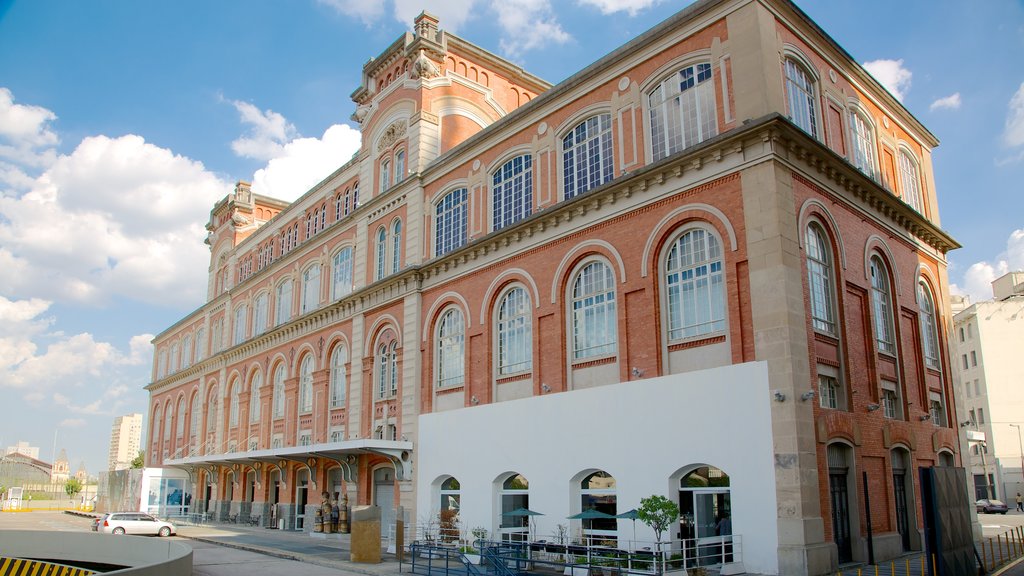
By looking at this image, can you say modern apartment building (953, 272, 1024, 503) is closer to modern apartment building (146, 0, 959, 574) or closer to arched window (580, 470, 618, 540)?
modern apartment building (146, 0, 959, 574)

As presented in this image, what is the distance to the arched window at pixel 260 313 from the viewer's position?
48.3 meters

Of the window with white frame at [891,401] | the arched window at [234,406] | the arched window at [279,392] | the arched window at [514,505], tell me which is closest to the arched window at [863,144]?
the window with white frame at [891,401]

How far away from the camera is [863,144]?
25531mm

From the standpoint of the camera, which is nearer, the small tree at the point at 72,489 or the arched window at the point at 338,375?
the arched window at the point at 338,375

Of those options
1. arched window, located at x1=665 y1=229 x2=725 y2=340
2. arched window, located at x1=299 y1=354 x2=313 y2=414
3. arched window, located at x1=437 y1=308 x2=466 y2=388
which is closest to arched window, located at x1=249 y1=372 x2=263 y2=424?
arched window, located at x1=299 y1=354 x2=313 y2=414

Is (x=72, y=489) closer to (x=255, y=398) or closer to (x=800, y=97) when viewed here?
(x=255, y=398)

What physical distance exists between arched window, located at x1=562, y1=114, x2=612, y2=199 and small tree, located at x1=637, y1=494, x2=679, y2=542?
401 inches

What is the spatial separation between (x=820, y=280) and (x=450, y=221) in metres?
15.2

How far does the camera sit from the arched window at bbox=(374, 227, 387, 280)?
116ft

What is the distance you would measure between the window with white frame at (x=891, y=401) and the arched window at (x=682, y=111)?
→ 9.13 m

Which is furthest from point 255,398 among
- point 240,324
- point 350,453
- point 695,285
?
point 695,285

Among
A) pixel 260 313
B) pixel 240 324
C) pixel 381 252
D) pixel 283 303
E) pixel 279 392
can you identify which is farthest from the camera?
pixel 240 324

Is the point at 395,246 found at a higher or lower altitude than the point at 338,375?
higher

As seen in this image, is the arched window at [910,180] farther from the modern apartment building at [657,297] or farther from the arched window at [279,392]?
the arched window at [279,392]
